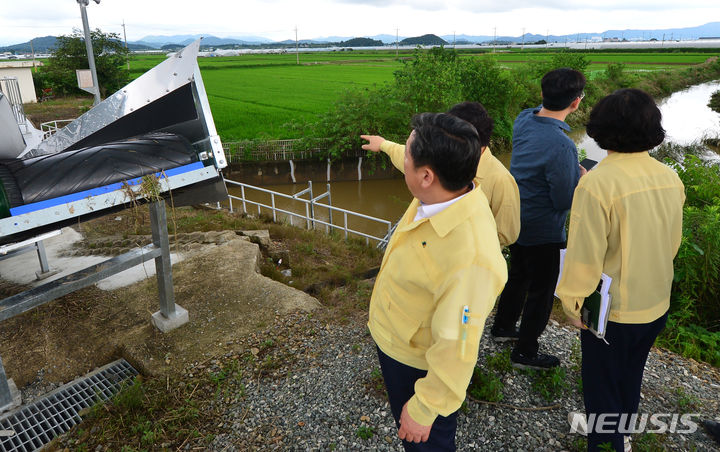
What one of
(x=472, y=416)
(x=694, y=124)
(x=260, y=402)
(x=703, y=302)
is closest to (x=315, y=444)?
(x=260, y=402)

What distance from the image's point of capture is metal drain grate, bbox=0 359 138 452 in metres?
2.99

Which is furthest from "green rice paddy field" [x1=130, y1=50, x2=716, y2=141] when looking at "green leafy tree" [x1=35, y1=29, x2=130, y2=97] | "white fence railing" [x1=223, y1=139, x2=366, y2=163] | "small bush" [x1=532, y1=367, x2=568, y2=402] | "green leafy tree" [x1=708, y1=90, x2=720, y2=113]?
"small bush" [x1=532, y1=367, x2=568, y2=402]

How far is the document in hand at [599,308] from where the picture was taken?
7.11 feet

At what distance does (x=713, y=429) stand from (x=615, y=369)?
110 centimetres

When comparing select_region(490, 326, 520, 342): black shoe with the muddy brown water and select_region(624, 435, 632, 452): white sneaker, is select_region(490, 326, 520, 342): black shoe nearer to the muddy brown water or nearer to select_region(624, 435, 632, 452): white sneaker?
select_region(624, 435, 632, 452): white sneaker

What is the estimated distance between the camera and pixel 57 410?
3244 mm

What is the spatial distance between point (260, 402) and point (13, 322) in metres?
2.84

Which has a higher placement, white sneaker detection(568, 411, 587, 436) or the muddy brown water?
white sneaker detection(568, 411, 587, 436)

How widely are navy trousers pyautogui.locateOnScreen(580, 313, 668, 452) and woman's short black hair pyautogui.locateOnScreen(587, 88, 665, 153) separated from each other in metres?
0.88

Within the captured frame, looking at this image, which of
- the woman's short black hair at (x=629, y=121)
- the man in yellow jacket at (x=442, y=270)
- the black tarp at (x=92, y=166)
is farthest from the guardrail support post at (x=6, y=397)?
the woman's short black hair at (x=629, y=121)

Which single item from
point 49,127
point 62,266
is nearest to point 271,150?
point 49,127

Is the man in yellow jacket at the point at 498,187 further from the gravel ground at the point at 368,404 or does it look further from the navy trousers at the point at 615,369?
the gravel ground at the point at 368,404

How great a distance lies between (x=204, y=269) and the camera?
522cm

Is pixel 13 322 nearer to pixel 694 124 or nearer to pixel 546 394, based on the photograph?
pixel 546 394
